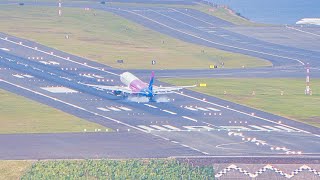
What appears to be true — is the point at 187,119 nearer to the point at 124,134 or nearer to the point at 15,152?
the point at 124,134

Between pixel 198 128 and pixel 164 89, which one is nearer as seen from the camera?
pixel 198 128

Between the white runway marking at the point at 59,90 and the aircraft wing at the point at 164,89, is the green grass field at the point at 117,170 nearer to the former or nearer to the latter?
the aircraft wing at the point at 164,89

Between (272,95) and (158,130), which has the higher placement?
(272,95)

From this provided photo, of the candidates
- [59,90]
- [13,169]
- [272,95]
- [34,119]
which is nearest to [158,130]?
[34,119]

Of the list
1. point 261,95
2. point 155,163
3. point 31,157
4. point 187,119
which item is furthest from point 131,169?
point 261,95

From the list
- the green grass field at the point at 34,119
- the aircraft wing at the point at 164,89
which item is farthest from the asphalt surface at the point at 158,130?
the green grass field at the point at 34,119

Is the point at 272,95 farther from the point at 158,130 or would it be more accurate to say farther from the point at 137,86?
the point at 158,130

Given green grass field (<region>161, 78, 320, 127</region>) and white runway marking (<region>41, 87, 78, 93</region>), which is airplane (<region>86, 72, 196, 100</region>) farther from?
green grass field (<region>161, 78, 320, 127</region>)
